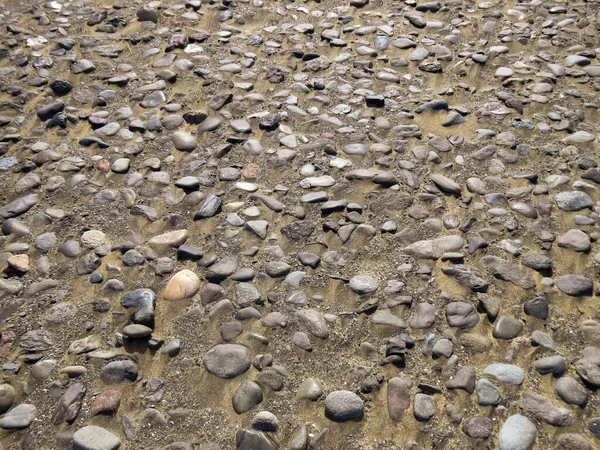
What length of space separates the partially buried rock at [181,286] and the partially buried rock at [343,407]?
3.41ft

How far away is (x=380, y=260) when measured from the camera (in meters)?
3.18

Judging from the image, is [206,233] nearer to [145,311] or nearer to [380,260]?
[145,311]

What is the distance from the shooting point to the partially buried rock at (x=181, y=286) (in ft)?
9.90

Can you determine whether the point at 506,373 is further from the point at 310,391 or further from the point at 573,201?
the point at 573,201

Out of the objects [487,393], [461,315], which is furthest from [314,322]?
[487,393]

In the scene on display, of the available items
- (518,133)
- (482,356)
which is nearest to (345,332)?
(482,356)

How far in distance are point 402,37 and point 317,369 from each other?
12.2ft

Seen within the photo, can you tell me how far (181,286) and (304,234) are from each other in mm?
844

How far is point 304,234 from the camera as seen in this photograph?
3.34 metres

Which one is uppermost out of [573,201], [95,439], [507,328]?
[573,201]

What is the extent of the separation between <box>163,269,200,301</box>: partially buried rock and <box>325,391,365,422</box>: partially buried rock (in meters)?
1.04

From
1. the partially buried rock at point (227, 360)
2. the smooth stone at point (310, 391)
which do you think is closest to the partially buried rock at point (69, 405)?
the partially buried rock at point (227, 360)

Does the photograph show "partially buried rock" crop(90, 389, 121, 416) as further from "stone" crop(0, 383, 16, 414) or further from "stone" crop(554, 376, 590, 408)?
"stone" crop(554, 376, 590, 408)

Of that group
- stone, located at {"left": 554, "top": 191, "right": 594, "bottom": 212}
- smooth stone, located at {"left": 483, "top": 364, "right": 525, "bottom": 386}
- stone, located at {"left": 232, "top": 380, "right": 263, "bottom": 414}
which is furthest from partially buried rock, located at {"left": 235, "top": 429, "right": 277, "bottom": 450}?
stone, located at {"left": 554, "top": 191, "right": 594, "bottom": 212}
